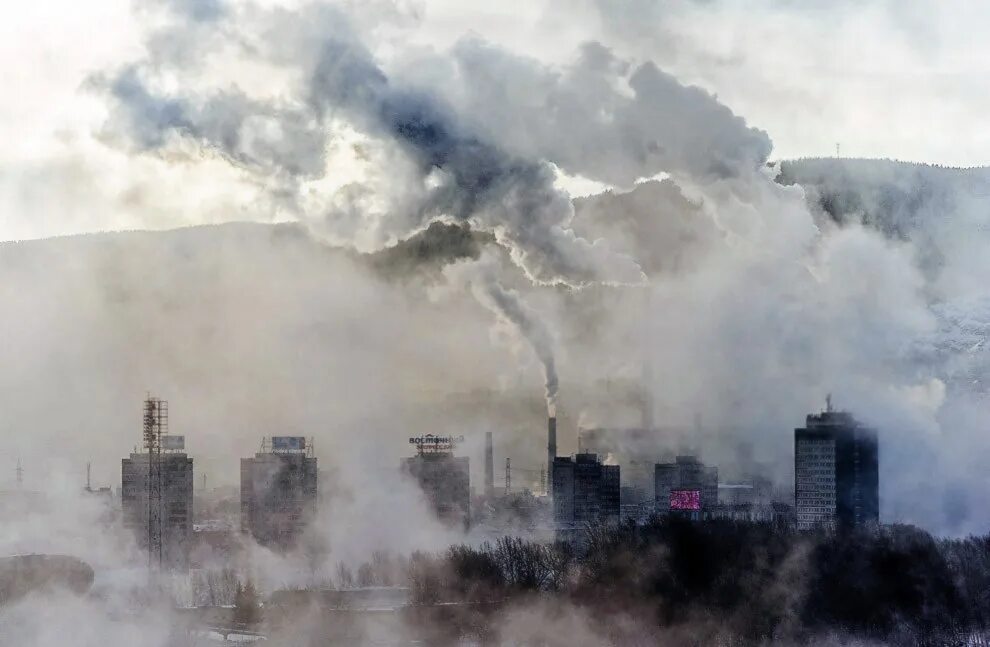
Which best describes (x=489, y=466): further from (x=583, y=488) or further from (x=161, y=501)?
(x=161, y=501)

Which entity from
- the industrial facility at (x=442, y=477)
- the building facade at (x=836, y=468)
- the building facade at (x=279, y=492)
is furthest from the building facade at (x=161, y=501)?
the building facade at (x=836, y=468)

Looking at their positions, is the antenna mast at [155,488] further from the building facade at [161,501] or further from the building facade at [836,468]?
the building facade at [836,468]

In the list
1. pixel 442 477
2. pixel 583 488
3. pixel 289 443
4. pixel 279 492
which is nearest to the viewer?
pixel 279 492

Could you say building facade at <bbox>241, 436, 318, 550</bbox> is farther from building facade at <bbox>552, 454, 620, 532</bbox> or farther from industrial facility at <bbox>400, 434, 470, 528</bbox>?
building facade at <bbox>552, 454, 620, 532</bbox>

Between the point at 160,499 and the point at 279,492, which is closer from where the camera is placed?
the point at 160,499

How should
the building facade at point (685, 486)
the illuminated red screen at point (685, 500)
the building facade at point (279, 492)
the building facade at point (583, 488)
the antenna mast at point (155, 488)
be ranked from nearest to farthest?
the antenna mast at point (155, 488) → the building facade at point (279, 492) → the illuminated red screen at point (685, 500) → the building facade at point (685, 486) → the building facade at point (583, 488)

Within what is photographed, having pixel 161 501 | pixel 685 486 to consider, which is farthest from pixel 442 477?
pixel 161 501
